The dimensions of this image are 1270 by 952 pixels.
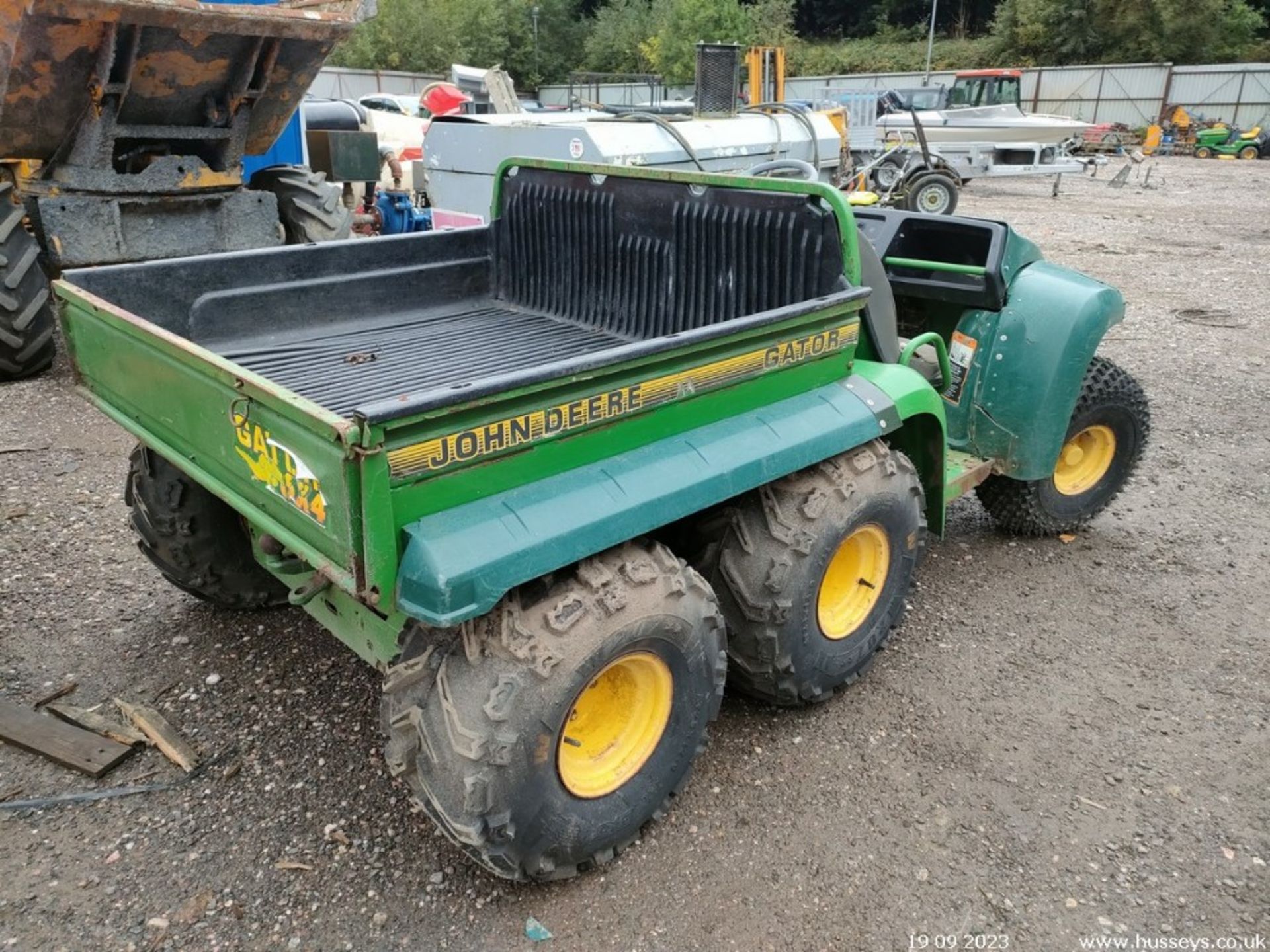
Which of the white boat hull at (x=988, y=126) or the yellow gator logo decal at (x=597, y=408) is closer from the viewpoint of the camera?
the yellow gator logo decal at (x=597, y=408)

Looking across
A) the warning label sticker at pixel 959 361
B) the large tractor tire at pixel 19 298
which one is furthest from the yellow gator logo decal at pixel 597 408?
the large tractor tire at pixel 19 298

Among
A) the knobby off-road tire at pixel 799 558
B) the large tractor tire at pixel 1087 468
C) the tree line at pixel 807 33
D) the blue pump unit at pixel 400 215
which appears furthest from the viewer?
the tree line at pixel 807 33

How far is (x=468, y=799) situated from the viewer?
82.9 inches

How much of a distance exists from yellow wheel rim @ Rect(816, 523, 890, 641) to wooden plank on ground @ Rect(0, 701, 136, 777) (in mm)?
2186

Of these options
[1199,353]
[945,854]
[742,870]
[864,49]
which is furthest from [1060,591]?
[864,49]

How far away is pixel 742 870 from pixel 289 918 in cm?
115

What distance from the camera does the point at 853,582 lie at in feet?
10.5

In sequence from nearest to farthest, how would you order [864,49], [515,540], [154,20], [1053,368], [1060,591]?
[515,540]
[1053,368]
[1060,591]
[154,20]
[864,49]

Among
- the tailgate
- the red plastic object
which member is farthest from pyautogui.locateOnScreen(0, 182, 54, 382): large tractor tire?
the red plastic object

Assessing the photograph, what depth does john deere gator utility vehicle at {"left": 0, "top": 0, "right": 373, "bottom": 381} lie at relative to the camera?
487 centimetres

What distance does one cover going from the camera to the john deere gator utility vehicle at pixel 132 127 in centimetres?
487

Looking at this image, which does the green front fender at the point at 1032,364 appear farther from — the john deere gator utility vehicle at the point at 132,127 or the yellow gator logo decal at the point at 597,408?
the john deere gator utility vehicle at the point at 132,127

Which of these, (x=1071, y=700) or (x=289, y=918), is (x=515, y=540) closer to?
(x=289, y=918)

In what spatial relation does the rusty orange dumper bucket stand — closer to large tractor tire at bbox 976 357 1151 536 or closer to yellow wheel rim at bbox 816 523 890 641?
yellow wheel rim at bbox 816 523 890 641
